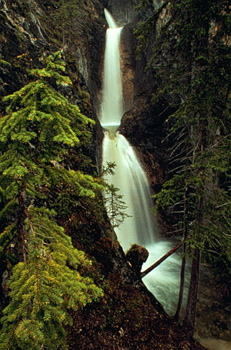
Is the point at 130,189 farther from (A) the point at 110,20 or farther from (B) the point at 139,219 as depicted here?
(A) the point at 110,20

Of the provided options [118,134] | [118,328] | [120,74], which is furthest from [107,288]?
[120,74]

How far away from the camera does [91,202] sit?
18.9ft

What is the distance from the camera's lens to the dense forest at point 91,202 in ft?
5.83

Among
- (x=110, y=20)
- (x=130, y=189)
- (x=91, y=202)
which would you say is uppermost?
(x=110, y=20)

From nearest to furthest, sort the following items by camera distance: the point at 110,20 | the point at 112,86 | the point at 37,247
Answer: the point at 37,247
the point at 112,86
the point at 110,20

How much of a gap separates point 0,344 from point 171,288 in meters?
10.4

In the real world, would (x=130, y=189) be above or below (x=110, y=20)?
below

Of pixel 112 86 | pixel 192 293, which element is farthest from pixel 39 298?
pixel 112 86

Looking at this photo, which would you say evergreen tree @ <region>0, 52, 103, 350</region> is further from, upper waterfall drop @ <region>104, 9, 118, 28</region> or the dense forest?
upper waterfall drop @ <region>104, 9, 118, 28</region>

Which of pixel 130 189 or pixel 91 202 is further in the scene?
pixel 130 189

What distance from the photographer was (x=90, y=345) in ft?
15.2

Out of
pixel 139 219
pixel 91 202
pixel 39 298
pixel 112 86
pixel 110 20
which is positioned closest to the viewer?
pixel 39 298

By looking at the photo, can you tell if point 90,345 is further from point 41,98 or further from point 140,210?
point 140,210

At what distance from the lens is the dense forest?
5.83ft
